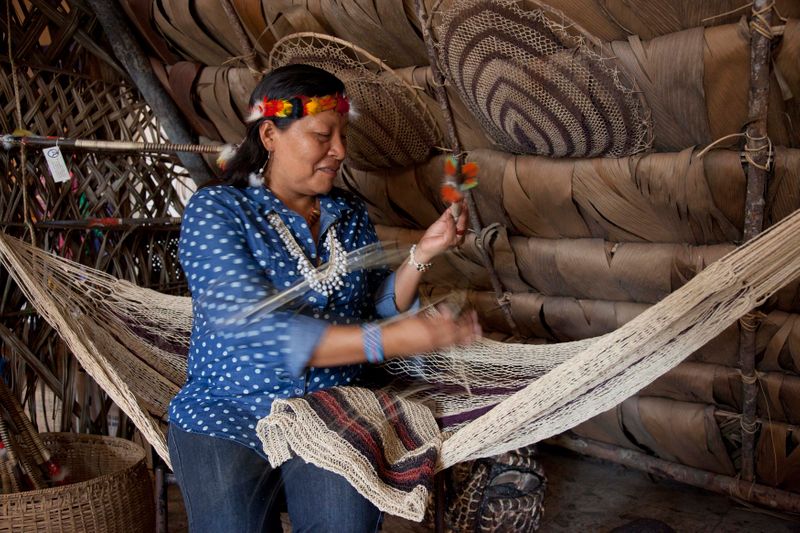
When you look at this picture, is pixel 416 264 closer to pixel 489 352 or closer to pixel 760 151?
pixel 489 352

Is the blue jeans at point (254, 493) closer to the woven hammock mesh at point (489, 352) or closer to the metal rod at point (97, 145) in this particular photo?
the woven hammock mesh at point (489, 352)

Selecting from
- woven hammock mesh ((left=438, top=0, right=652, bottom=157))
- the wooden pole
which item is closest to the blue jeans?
woven hammock mesh ((left=438, top=0, right=652, bottom=157))

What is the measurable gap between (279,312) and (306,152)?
1.16 ft

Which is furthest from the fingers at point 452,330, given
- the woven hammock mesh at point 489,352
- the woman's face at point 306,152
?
the woman's face at point 306,152

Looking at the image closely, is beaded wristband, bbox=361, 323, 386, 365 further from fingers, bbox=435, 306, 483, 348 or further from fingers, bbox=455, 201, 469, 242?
fingers, bbox=455, 201, 469, 242

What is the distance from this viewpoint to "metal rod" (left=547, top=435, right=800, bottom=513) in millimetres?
1804

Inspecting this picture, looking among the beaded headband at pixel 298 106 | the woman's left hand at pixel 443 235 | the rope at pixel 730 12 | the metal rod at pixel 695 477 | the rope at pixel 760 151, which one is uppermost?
the rope at pixel 730 12

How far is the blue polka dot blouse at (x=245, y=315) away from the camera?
1.27 m

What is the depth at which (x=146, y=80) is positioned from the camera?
99.4 inches

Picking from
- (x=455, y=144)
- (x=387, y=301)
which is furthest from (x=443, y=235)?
(x=455, y=144)

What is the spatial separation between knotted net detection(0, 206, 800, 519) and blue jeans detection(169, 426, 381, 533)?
5 cm

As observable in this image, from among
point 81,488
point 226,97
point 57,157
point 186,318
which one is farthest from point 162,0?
point 81,488

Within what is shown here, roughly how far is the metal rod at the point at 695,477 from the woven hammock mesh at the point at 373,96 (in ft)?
3.16

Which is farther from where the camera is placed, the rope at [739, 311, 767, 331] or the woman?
the rope at [739, 311, 767, 331]
